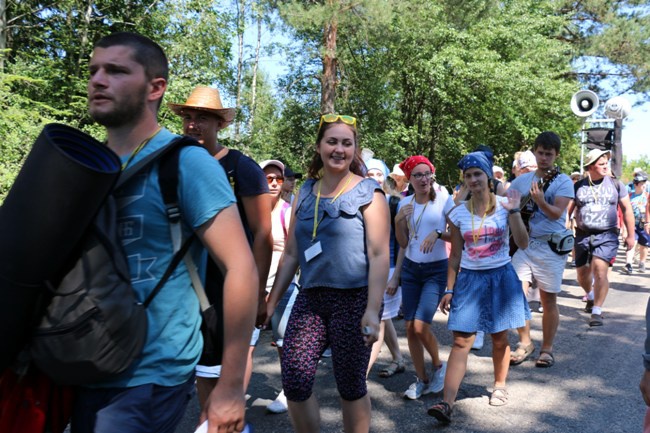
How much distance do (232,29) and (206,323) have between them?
850 inches

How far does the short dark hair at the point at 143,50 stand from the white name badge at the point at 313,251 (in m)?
1.61

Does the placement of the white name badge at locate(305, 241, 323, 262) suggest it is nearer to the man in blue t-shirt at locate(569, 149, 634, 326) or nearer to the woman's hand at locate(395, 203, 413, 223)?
the woman's hand at locate(395, 203, 413, 223)

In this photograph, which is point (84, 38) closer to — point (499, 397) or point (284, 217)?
point (284, 217)

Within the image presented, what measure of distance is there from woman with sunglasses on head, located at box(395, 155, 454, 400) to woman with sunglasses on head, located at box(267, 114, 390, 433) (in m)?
1.73

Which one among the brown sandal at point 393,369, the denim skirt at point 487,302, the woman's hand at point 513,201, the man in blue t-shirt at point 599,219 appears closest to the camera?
the denim skirt at point 487,302

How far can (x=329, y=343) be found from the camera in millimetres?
3377

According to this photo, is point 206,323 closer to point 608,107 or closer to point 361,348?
point 361,348

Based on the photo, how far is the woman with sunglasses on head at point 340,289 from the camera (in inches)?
128

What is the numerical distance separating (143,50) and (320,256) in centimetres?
173

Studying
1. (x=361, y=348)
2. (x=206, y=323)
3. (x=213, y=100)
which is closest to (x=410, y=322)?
(x=361, y=348)

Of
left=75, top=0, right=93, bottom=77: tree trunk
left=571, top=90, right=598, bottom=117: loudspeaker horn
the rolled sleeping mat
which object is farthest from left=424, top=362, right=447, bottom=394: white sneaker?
left=75, top=0, right=93, bottom=77: tree trunk

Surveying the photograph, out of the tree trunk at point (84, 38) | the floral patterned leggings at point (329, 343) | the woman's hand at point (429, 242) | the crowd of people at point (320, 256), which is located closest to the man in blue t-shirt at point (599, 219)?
the crowd of people at point (320, 256)

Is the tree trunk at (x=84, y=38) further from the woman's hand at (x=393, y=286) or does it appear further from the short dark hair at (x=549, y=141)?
the woman's hand at (x=393, y=286)

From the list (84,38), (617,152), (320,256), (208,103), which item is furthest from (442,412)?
(84,38)
